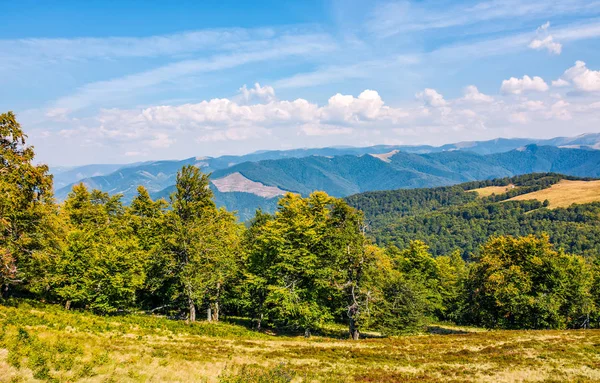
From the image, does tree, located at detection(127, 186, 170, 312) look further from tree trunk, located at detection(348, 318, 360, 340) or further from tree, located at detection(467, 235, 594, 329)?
tree, located at detection(467, 235, 594, 329)

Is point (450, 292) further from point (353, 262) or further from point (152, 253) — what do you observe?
point (152, 253)

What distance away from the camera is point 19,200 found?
92.9 feet

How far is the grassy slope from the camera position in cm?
1686

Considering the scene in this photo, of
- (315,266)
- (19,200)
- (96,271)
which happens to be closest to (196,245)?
(96,271)

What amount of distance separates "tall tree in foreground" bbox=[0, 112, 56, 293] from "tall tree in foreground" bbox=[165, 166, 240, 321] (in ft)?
41.9

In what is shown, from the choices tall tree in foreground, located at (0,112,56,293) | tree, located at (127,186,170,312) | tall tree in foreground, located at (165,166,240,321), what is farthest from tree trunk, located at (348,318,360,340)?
tall tree in foreground, located at (0,112,56,293)

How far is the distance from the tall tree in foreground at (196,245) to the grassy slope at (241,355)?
19.0ft

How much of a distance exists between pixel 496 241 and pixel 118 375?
5569 centimetres

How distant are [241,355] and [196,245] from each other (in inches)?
748

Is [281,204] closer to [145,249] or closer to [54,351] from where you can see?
[145,249]

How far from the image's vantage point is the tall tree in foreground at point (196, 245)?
40.5m

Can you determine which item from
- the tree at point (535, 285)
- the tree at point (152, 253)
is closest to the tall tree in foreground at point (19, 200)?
the tree at point (152, 253)

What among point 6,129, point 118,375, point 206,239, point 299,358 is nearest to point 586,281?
point 299,358

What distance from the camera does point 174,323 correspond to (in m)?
35.8
